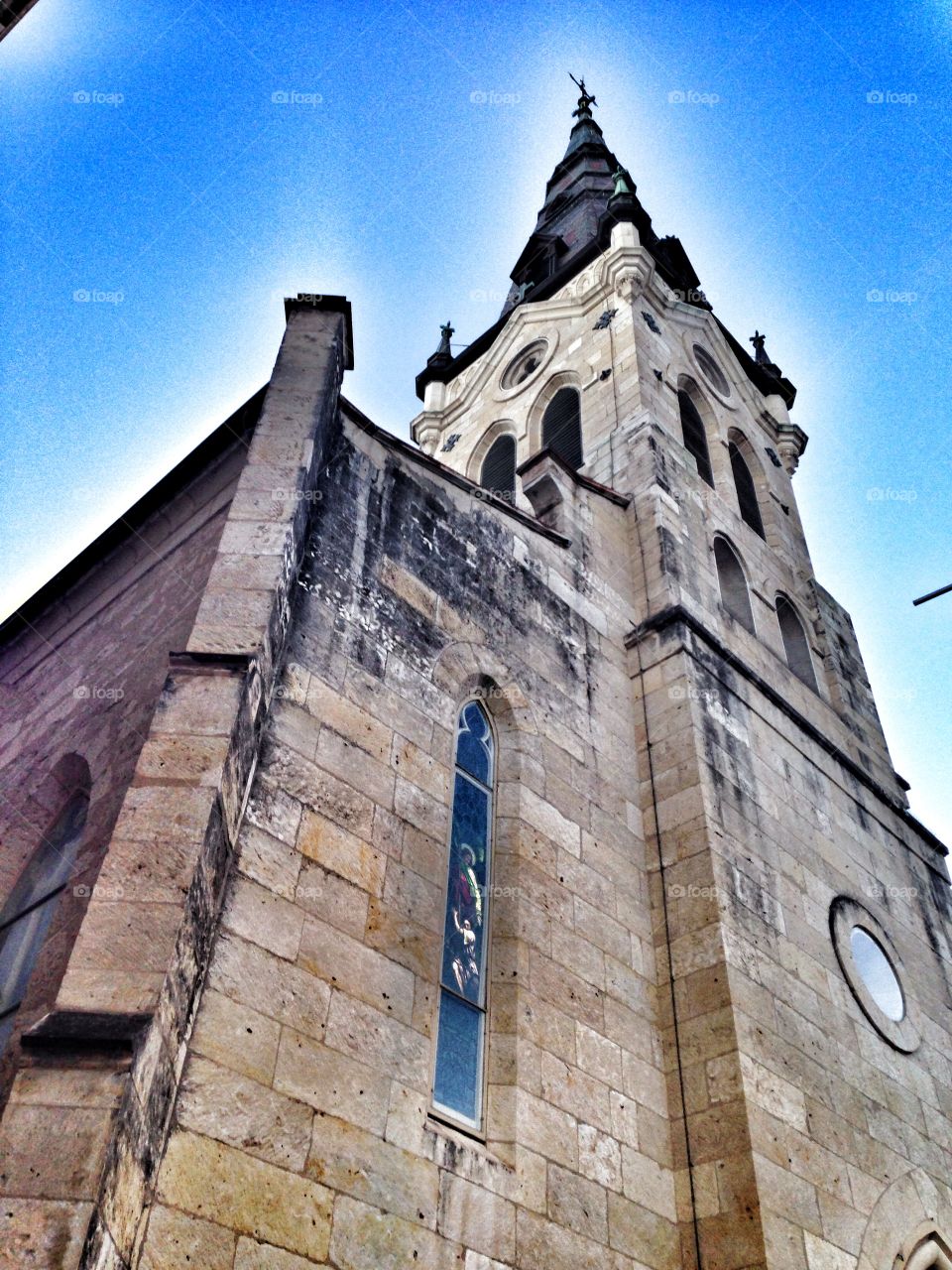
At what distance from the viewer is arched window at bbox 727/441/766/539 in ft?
53.2

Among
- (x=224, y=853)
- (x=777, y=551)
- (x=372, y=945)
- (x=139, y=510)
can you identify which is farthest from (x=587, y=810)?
(x=777, y=551)

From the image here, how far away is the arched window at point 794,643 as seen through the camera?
14.3m

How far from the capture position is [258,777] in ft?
21.3

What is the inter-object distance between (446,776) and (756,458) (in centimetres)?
1143

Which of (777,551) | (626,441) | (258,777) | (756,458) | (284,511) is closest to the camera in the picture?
(258,777)

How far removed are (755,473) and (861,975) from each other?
9.33 metres

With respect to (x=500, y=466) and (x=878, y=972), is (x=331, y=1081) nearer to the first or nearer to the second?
(x=878, y=972)

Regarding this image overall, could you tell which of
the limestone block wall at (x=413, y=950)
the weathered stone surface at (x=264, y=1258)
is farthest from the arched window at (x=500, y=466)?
the weathered stone surface at (x=264, y=1258)

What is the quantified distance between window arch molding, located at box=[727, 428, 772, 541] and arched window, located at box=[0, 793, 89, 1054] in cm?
1109

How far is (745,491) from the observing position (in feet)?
55.4

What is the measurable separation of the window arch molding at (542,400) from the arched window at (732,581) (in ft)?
13.2

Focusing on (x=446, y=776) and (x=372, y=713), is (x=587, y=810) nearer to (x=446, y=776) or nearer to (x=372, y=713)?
(x=446, y=776)

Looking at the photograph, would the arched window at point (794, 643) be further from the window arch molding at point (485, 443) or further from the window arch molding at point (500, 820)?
the window arch molding at point (500, 820)

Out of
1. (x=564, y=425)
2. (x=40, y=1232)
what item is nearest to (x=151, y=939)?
(x=40, y=1232)
